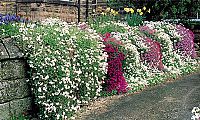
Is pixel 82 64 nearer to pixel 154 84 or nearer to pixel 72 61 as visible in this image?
pixel 72 61

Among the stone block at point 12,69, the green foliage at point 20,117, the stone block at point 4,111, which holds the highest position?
the stone block at point 12,69

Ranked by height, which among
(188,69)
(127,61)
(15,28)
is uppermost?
(15,28)

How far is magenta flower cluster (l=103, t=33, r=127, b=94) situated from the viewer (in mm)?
7680

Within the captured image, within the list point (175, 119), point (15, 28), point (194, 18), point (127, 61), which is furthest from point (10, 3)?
point (194, 18)

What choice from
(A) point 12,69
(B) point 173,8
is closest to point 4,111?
(A) point 12,69

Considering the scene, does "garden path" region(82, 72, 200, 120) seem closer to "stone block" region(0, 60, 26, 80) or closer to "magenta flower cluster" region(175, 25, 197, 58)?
"stone block" region(0, 60, 26, 80)

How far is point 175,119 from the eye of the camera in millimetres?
5953

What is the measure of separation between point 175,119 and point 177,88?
2571 millimetres

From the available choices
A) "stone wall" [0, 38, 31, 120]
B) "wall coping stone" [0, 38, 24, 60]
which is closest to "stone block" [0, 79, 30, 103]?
"stone wall" [0, 38, 31, 120]

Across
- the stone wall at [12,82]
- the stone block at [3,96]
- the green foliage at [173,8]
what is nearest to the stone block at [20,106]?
the stone wall at [12,82]

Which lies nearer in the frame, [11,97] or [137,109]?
[11,97]

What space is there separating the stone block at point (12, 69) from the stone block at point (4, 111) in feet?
1.35

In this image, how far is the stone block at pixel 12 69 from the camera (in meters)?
5.60

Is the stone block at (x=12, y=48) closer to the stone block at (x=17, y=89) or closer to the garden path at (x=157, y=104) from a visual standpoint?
the stone block at (x=17, y=89)
